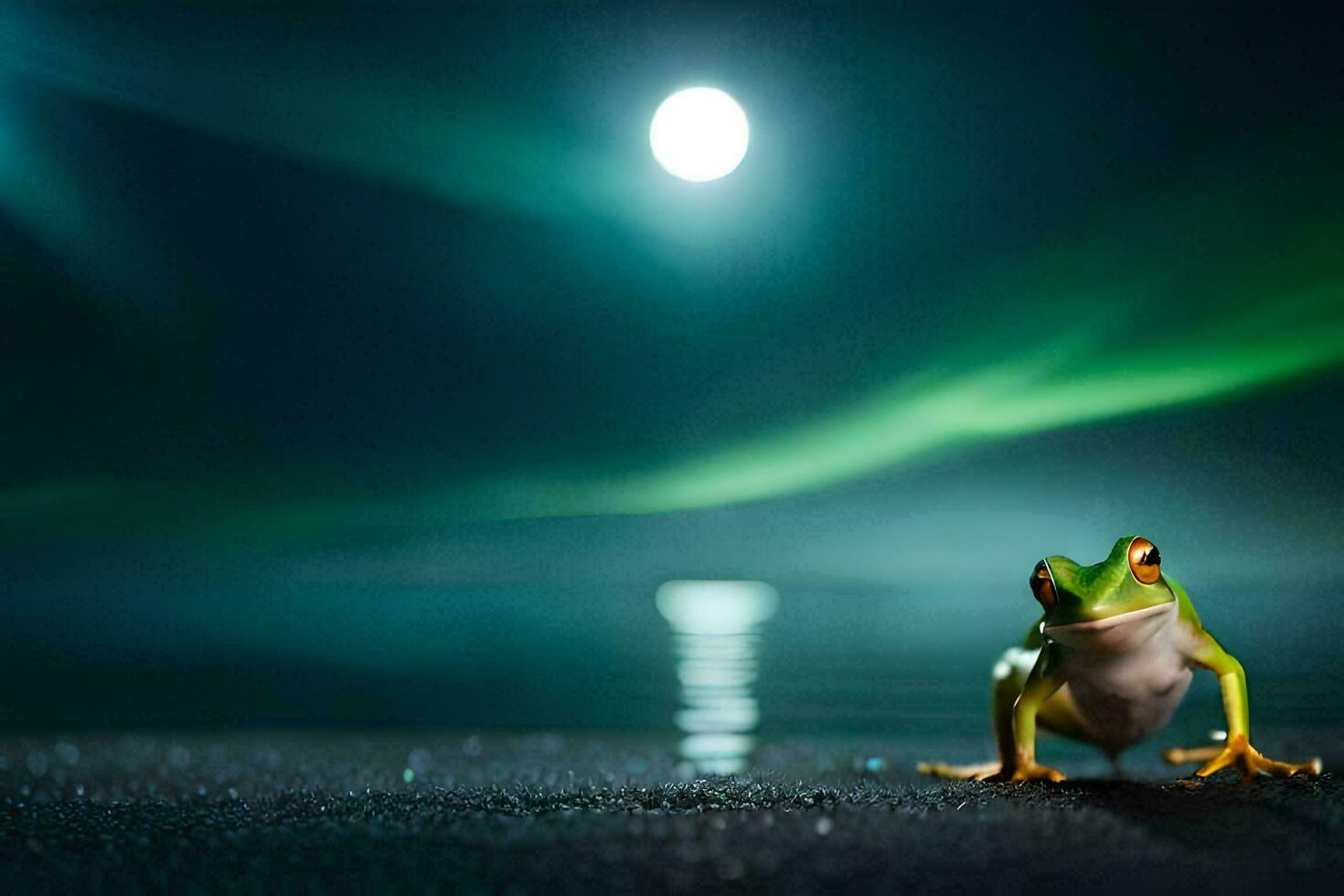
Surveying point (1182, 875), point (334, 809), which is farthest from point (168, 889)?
point (1182, 875)

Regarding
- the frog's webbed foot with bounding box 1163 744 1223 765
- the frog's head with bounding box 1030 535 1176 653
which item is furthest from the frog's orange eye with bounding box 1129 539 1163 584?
the frog's webbed foot with bounding box 1163 744 1223 765

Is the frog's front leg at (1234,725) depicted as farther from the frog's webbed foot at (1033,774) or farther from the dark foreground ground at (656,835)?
the frog's webbed foot at (1033,774)

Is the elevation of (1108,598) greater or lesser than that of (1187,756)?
greater

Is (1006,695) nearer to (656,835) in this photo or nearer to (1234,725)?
(1234,725)

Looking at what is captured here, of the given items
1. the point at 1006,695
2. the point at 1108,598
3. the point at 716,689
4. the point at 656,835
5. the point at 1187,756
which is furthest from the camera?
the point at 716,689

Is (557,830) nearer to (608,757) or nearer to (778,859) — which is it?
(778,859)

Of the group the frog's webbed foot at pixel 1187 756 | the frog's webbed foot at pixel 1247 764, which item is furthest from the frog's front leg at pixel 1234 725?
the frog's webbed foot at pixel 1187 756

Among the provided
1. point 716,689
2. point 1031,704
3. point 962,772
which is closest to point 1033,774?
point 1031,704
